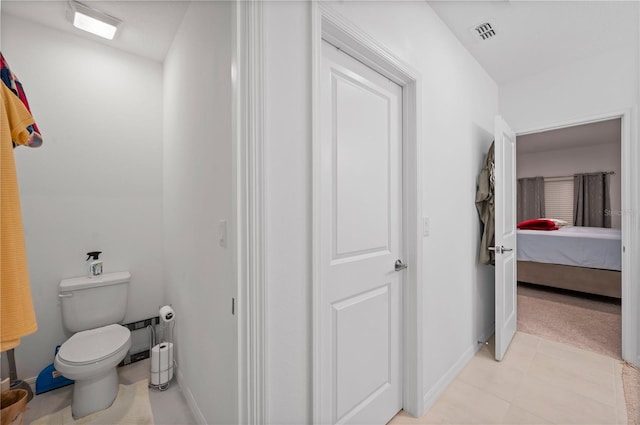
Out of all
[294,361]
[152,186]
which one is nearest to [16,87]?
[294,361]

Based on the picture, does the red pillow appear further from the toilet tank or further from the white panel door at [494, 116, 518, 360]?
the toilet tank

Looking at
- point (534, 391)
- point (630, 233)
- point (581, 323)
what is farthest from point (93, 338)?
point (581, 323)

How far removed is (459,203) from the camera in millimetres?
2102

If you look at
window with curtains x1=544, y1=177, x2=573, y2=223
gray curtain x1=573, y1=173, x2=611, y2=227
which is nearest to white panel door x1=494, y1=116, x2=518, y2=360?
gray curtain x1=573, y1=173, x2=611, y2=227

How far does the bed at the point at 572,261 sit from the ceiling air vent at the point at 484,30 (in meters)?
3.22

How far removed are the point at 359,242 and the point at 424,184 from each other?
63 cm

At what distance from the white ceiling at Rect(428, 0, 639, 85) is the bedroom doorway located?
607 mm

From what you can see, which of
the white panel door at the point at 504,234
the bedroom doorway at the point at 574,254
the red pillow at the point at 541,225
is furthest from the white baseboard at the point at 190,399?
the red pillow at the point at 541,225

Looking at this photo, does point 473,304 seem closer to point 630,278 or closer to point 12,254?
point 630,278

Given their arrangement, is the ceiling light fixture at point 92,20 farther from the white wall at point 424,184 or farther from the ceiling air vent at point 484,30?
the ceiling air vent at point 484,30

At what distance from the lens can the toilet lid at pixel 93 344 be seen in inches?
63.2

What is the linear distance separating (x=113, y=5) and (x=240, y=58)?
151 centimetres

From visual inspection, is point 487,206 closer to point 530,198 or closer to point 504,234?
point 504,234

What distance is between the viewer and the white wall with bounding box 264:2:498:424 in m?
0.98
